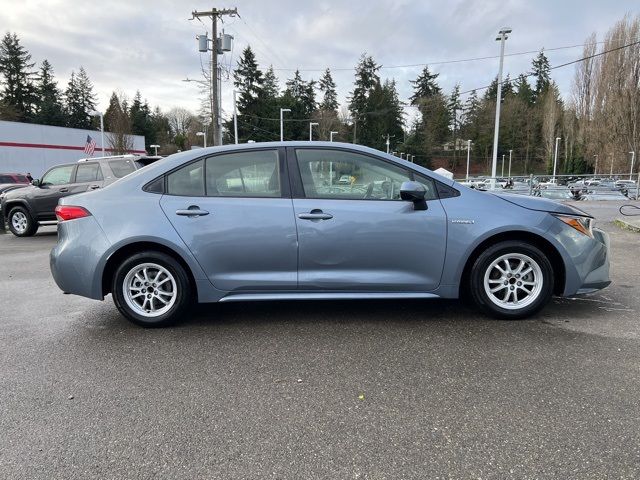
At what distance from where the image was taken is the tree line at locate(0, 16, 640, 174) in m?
47.1

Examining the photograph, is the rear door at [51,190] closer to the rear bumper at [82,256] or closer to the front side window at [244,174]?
the rear bumper at [82,256]

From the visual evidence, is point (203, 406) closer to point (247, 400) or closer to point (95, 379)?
point (247, 400)

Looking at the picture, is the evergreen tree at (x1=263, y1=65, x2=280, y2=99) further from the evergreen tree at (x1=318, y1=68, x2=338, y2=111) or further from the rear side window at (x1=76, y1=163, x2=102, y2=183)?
the rear side window at (x1=76, y1=163, x2=102, y2=183)

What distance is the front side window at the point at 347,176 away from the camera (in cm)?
399

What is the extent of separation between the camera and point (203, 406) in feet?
8.96

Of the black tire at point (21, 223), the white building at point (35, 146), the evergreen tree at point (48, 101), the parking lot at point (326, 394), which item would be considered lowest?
the parking lot at point (326, 394)

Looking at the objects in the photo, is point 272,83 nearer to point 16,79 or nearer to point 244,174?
point 16,79

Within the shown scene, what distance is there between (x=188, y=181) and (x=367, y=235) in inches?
66.6

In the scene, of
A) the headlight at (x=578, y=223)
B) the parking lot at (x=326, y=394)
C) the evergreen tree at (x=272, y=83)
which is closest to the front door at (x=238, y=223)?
the parking lot at (x=326, y=394)

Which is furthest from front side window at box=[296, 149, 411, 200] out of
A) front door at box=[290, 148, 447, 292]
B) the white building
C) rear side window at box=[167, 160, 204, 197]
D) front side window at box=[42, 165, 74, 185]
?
the white building

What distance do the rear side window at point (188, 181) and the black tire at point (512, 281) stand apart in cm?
258

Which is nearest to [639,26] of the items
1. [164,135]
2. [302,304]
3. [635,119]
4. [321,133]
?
[635,119]

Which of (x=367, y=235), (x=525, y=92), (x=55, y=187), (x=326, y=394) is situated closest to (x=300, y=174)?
(x=367, y=235)

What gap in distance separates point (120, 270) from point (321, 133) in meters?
66.2
